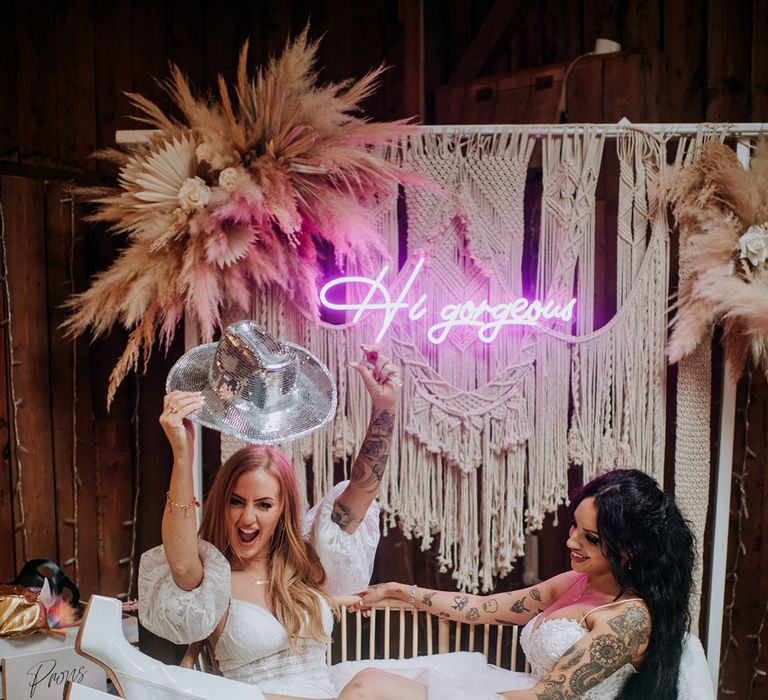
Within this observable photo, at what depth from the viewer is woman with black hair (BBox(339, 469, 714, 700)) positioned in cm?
178

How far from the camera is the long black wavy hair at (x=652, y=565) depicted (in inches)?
71.7

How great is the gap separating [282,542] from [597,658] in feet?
2.61

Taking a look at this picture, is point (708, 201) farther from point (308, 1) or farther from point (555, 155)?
point (308, 1)

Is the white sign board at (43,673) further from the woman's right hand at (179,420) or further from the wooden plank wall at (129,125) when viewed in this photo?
the woman's right hand at (179,420)

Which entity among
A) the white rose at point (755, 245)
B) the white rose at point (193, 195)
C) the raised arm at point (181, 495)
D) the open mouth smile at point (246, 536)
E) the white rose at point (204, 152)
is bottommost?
the open mouth smile at point (246, 536)

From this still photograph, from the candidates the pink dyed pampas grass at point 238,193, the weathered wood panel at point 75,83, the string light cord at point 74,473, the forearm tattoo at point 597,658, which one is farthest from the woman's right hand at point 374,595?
the weathered wood panel at point 75,83

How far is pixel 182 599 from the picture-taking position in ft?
5.71

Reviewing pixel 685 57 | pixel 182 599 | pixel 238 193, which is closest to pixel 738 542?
pixel 685 57

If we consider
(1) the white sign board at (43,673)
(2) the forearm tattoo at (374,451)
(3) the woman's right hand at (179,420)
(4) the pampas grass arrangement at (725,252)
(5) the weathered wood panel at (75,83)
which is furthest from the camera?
(5) the weathered wood panel at (75,83)

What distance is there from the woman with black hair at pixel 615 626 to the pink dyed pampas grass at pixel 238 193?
0.94m

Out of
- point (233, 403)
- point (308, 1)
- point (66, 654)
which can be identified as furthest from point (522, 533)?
point (308, 1)

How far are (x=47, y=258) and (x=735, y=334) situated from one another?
2079 mm

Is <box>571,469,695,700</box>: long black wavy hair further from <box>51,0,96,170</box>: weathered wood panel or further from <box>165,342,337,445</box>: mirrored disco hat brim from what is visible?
<box>51,0,96,170</box>: weathered wood panel

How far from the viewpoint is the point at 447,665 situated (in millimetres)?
2088
